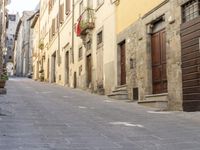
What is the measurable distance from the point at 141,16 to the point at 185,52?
430 centimetres

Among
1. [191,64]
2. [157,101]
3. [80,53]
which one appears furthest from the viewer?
[80,53]

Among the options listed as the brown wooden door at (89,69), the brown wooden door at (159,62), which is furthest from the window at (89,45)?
the brown wooden door at (159,62)

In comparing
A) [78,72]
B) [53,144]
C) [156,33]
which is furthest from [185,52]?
[78,72]

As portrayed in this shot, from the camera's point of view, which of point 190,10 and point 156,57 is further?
point 156,57

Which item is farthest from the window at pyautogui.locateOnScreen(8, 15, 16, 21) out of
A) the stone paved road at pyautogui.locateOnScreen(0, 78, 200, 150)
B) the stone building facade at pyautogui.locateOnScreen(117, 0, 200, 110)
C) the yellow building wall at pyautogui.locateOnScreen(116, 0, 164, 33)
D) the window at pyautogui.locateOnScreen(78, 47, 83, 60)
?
the stone paved road at pyautogui.locateOnScreen(0, 78, 200, 150)

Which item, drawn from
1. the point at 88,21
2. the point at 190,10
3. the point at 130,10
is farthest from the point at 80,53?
the point at 190,10

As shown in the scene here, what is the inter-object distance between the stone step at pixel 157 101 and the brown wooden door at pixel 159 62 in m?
0.37

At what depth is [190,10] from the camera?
12.5 metres

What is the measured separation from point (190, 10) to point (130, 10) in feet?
18.0

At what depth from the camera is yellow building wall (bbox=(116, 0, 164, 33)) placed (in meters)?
15.7

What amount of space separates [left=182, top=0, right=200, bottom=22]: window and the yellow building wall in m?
1.85

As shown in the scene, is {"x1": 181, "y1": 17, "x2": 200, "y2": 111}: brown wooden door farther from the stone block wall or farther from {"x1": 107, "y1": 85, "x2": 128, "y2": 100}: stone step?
{"x1": 107, "y1": 85, "x2": 128, "y2": 100}: stone step

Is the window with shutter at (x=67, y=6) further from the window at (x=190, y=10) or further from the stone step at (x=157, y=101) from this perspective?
the window at (x=190, y=10)

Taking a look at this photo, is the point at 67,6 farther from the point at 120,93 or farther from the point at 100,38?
the point at 120,93
